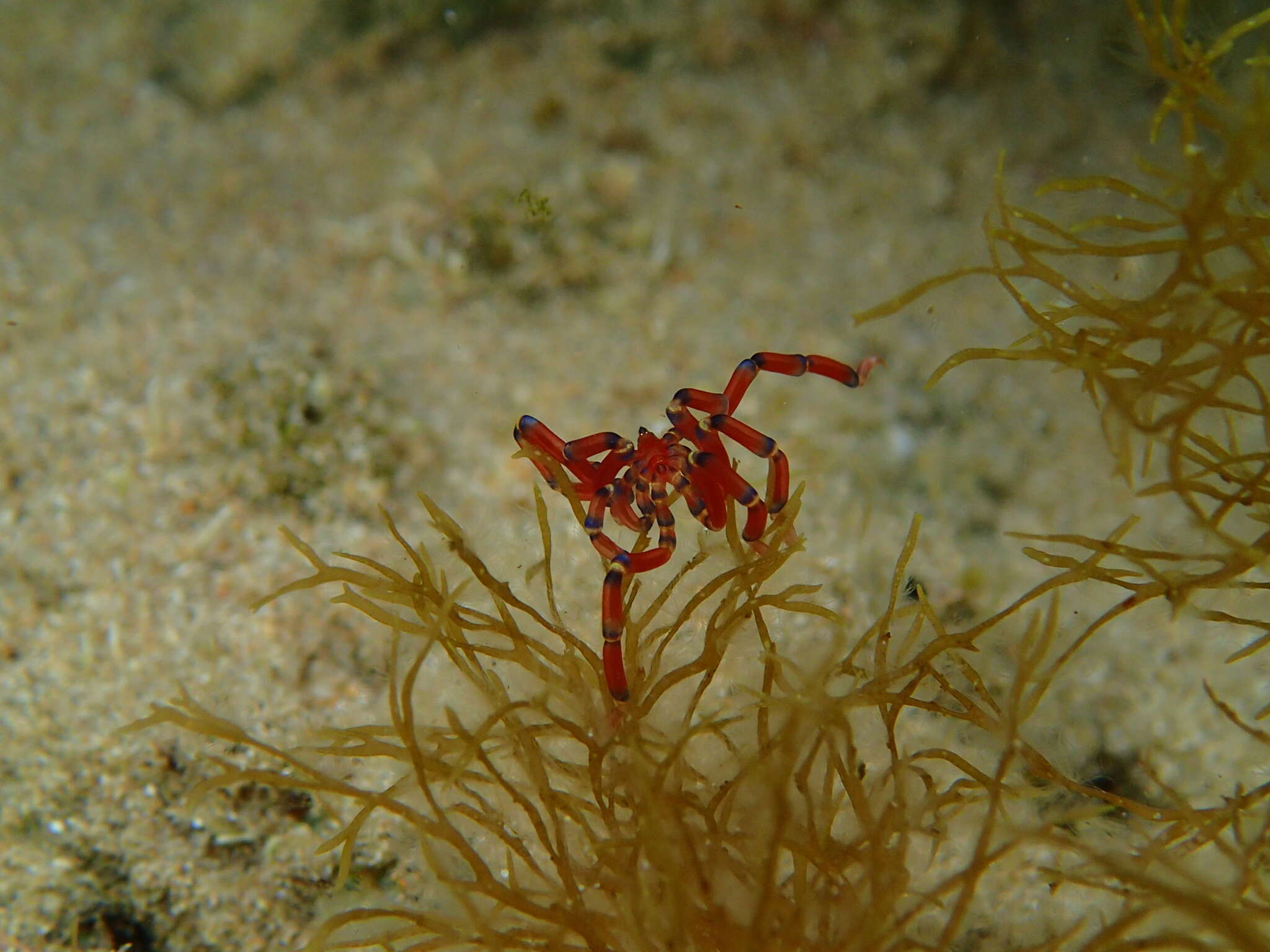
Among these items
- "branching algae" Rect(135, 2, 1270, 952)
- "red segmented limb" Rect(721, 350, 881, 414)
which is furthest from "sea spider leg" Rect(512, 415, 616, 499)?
"red segmented limb" Rect(721, 350, 881, 414)

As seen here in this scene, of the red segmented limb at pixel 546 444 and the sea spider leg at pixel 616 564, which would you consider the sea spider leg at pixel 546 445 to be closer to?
the red segmented limb at pixel 546 444

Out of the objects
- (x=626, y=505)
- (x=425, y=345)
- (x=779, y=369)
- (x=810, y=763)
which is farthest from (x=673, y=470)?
(x=425, y=345)

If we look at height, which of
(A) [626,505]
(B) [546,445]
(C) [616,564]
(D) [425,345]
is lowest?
(C) [616,564]

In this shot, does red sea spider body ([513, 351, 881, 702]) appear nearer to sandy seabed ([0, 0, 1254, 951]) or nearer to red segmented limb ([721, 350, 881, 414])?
red segmented limb ([721, 350, 881, 414])

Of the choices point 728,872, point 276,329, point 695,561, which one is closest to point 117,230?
point 276,329

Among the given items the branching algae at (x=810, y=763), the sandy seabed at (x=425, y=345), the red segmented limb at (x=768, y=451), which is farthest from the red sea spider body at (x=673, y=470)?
the sandy seabed at (x=425, y=345)

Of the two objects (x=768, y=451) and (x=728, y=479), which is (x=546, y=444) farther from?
(x=768, y=451)

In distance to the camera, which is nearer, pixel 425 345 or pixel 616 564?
pixel 616 564
